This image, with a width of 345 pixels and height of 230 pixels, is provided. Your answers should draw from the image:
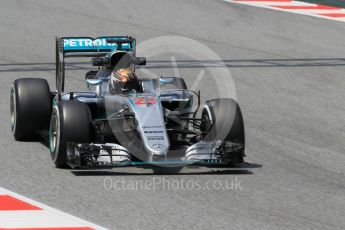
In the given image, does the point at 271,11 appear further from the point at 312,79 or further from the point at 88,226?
the point at 88,226

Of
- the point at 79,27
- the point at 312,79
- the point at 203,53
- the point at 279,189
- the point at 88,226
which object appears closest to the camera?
the point at 88,226

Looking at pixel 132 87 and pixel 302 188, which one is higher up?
pixel 132 87

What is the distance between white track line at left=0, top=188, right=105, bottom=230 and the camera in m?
8.21

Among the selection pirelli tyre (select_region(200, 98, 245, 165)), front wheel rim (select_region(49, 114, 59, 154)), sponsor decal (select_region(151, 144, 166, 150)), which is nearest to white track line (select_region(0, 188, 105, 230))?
sponsor decal (select_region(151, 144, 166, 150))

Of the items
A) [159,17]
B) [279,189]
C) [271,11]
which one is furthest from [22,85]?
[271,11]

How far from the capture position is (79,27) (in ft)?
64.1

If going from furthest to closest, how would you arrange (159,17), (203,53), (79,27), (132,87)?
1. (159,17)
2. (79,27)
3. (203,53)
4. (132,87)

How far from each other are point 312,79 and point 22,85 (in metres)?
6.33

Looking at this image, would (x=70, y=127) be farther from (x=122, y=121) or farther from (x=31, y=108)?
(x=31, y=108)

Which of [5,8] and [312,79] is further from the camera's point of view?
[5,8]

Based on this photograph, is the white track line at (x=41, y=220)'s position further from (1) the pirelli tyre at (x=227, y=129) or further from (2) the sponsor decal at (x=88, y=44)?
(2) the sponsor decal at (x=88, y=44)

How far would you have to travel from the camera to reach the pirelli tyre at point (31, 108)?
11312 mm

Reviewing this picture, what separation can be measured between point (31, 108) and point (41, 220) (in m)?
3.12

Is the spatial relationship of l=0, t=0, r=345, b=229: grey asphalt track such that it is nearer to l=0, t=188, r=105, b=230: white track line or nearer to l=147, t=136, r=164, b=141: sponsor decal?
l=0, t=188, r=105, b=230: white track line
